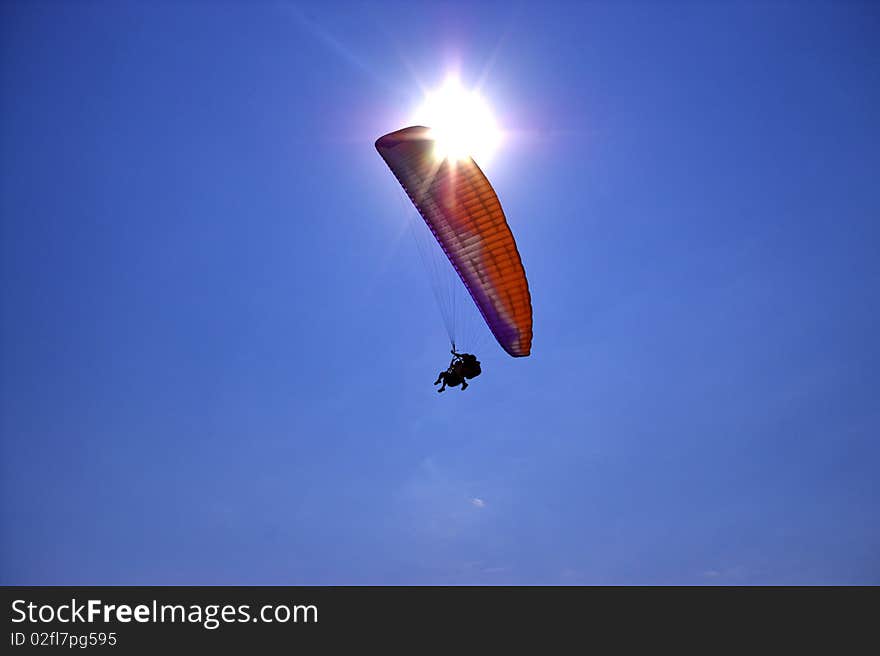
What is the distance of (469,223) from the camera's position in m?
28.0

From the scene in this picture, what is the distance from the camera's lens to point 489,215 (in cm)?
2738

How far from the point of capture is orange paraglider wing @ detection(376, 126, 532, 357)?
2733 cm

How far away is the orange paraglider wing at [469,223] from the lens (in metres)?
27.3
